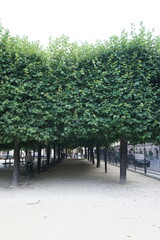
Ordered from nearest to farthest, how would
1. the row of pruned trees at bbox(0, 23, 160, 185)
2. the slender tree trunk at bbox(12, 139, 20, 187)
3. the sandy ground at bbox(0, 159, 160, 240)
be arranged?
the sandy ground at bbox(0, 159, 160, 240) → the row of pruned trees at bbox(0, 23, 160, 185) → the slender tree trunk at bbox(12, 139, 20, 187)

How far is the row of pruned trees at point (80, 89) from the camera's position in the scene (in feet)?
28.3

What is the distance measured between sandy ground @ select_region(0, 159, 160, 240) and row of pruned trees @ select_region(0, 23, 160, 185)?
8.29 feet

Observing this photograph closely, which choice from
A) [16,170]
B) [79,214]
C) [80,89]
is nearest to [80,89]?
[80,89]

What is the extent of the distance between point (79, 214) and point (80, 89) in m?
5.41

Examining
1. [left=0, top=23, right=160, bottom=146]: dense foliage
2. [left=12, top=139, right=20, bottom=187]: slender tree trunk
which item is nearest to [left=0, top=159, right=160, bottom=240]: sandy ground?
[left=12, top=139, right=20, bottom=187]: slender tree trunk

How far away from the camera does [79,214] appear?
550 cm

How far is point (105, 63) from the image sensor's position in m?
9.45

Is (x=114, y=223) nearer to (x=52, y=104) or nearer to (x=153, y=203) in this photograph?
(x=153, y=203)

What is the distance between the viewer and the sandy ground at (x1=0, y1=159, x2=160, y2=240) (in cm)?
424

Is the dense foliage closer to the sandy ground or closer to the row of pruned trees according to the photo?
the row of pruned trees

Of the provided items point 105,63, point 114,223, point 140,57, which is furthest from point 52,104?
point 114,223

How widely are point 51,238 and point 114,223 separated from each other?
1697 mm

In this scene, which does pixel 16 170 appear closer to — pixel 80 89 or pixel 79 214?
pixel 80 89

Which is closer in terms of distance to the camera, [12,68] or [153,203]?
[153,203]
